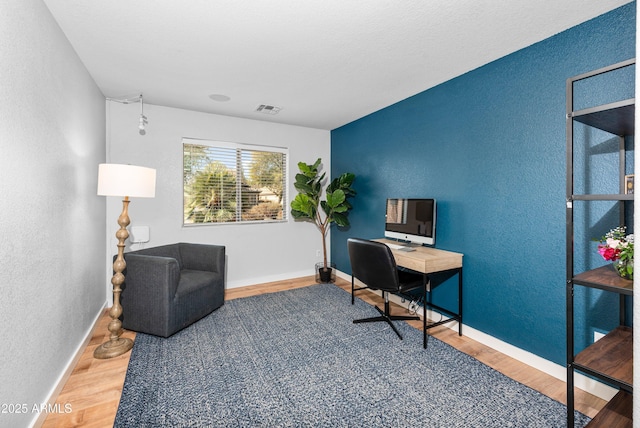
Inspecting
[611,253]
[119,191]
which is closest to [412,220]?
[611,253]

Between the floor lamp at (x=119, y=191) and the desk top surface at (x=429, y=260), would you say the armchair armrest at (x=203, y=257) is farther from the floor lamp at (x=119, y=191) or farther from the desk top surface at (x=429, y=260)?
the desk top surface at (x=429, y=260)

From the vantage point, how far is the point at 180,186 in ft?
12.4

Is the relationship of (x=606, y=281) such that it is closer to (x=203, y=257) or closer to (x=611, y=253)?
(x=611, y=253)

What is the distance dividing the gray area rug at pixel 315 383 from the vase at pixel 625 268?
0.93m

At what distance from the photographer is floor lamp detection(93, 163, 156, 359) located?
7.43ft

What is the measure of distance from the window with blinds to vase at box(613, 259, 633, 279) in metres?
3.76

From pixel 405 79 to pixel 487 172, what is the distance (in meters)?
1.16

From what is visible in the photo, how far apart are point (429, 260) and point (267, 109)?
2663 mm

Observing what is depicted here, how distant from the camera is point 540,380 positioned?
204 centimetres

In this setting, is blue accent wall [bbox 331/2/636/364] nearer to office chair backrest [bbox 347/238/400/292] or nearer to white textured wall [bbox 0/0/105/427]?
office chair backrest [bbox 347/238/400/292]

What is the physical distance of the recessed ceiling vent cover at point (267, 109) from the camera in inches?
143

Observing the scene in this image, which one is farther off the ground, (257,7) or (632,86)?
(257,7)

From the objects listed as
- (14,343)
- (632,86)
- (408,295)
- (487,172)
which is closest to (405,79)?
(487,172)

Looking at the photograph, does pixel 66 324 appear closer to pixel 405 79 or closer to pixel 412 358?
pixel 412 358
